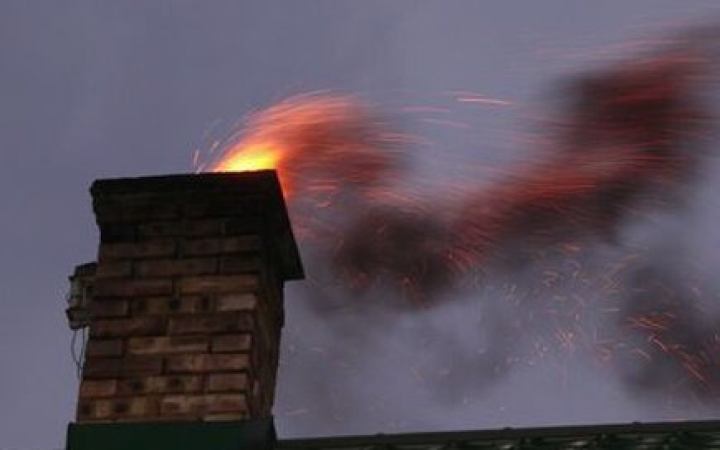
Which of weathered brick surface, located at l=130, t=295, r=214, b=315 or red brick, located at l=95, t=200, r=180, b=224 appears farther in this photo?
red brick, located at l=95, t=200, r=180, b=224

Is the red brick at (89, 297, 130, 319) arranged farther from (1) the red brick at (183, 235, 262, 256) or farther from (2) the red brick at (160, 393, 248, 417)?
(2) the red brick at (160, 393, 248, 417)

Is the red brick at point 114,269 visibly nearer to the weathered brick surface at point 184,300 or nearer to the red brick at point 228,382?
the weathered brick surface at point 184,300

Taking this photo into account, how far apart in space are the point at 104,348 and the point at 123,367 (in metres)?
0.16

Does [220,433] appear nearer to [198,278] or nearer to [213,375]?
[213,375]

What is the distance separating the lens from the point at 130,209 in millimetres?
6973

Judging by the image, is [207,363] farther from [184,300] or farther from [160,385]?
[184,300]

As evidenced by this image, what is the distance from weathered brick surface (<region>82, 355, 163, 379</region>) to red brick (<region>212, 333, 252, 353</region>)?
0.27 meters

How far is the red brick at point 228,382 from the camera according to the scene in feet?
20.7

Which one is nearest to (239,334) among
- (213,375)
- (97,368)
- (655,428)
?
(213,375)

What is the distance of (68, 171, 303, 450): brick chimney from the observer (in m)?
6.33

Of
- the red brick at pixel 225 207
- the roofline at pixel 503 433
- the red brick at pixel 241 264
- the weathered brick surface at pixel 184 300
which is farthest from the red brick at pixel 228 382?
the red brick at pixel 225 207

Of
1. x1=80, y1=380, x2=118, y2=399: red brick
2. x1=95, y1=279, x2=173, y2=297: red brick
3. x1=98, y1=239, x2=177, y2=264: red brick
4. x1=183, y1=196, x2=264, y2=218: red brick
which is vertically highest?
x1=183, y1=196, x2=264, y2=218: red brick

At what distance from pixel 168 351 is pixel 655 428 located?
7.58ft

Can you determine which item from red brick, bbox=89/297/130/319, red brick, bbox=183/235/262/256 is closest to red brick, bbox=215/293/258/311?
red brick, bbox=183/235/262/256
